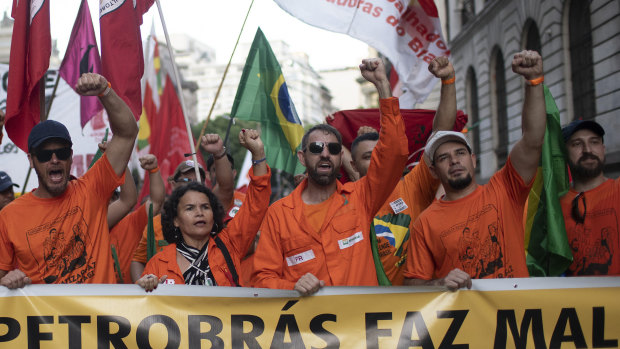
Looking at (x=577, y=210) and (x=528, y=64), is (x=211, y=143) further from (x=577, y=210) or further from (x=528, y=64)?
(x=577, y=210)

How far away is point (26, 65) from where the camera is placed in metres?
5.30

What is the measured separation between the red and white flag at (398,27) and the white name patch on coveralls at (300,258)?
11.8ft

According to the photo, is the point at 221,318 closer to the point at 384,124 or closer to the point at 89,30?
the point at 384,124

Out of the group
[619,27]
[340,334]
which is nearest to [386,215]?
[340,334]

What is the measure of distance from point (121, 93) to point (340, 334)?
2651 millimetres

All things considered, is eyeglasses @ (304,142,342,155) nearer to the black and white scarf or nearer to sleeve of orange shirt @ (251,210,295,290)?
sleeve of orange shirt @ (251,210,295,290)

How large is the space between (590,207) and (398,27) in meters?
3.44

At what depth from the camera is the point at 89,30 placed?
7.59 metres

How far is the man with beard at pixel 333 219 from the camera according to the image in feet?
12.5

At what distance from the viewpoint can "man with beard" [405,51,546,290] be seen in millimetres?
3688

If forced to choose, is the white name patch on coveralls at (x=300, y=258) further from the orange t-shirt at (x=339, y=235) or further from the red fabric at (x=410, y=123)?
the red fabric at (x=410, y=123)

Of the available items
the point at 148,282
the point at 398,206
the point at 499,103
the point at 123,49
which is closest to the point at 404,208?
the point at 398,206

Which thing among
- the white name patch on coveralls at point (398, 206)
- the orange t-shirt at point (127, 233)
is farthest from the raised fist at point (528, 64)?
the orange t-shirt at point (127, 233)

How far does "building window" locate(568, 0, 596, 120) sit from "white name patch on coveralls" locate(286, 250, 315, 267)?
481 inches
